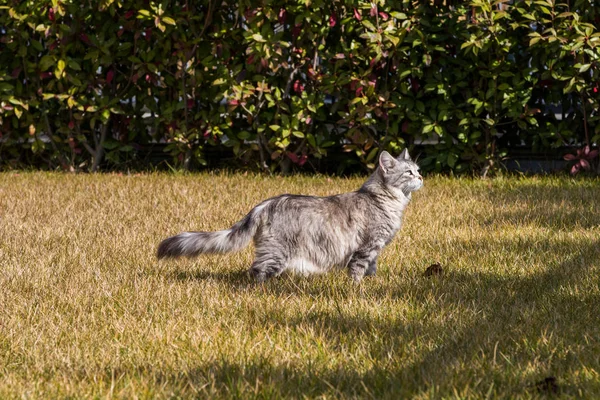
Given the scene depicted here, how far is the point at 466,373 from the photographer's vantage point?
9.75 ft

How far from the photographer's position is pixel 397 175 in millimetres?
4703

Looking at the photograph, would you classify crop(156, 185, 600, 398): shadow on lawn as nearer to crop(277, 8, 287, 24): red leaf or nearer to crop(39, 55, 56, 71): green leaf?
crop(277, 8, 287, 24): red leaf

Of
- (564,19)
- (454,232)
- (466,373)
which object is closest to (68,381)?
(466,373)

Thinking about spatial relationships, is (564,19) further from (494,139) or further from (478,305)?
(478,305)

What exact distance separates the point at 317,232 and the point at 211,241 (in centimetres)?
53

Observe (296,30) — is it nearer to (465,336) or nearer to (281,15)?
(281,15)

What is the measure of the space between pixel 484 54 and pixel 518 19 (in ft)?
1.38

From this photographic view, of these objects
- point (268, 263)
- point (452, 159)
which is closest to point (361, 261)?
point (268, 263)

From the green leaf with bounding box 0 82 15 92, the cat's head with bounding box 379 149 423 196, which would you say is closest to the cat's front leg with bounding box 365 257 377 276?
the cat's head with bounding box 379 149 423 196

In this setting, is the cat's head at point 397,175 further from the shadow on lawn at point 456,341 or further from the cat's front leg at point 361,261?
the shadow on lawn at point 456,341

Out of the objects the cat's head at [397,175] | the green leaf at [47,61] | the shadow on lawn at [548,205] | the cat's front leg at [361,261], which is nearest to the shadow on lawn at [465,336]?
the cat's front leg at [361,261]

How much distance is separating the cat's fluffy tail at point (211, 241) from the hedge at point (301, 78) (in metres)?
3.70

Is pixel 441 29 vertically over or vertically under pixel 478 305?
over

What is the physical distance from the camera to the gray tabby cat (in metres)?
4.16
